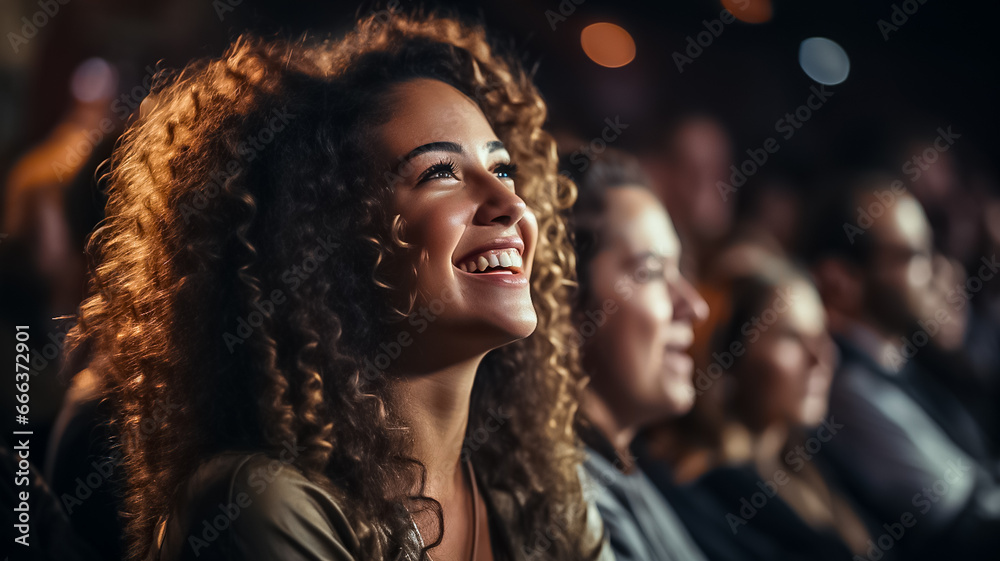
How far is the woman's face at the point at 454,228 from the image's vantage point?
84 cm

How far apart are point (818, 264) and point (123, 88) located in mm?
1406

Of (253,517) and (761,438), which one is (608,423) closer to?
(761,438)

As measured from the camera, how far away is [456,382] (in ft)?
2.94

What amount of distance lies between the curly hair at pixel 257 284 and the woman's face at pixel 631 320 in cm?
46

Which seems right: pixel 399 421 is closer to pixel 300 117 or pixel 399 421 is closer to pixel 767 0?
pixel 300 117

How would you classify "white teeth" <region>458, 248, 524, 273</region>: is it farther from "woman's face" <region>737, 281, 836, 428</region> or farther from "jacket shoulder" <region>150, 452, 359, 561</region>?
"woman's face" <region>737, 281, 836, 428</region>

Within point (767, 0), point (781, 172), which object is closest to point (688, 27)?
point (767, 0)

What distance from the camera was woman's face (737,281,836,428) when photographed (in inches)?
56.6

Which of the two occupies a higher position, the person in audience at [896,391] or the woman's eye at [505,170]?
the woman's eye at [505,170]

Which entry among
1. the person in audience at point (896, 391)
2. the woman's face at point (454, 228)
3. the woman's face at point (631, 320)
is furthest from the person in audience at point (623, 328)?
the person in audience at point (896, 391)

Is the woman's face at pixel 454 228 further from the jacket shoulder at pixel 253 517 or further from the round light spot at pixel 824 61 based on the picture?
the round light spot at pixel 824 61

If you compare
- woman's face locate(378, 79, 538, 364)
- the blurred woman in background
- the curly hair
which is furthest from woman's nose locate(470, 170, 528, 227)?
the blurred woman in background

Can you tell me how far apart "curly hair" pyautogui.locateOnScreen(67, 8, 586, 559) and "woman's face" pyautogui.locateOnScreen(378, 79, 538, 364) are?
28 millimetres

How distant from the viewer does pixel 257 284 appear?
2.75ft
